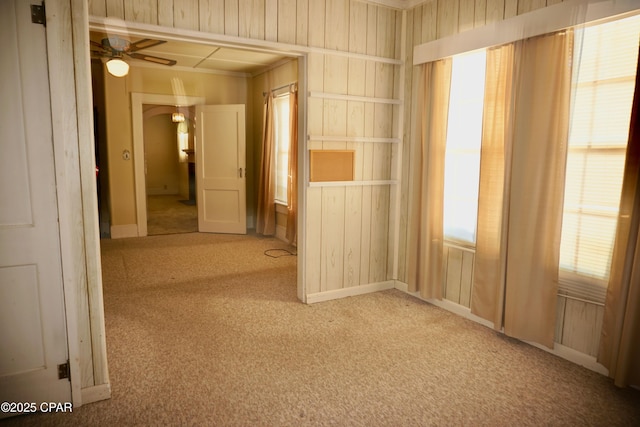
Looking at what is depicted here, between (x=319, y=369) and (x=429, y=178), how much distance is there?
6.26 feet

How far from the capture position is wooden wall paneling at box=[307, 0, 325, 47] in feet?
11.8

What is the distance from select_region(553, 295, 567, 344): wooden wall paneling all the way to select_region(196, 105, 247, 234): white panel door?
5058 mm

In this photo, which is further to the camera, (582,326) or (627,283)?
(582,326)

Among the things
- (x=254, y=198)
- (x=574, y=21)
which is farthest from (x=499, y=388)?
(x=254, y=198)

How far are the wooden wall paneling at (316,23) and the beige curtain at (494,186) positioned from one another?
4.66 feet

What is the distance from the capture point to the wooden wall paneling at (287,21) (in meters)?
3.46

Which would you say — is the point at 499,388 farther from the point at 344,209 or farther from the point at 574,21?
the point at 574,21

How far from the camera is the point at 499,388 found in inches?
98.3

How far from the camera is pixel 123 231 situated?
663cm

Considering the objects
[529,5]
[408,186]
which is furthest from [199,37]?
[529,5]

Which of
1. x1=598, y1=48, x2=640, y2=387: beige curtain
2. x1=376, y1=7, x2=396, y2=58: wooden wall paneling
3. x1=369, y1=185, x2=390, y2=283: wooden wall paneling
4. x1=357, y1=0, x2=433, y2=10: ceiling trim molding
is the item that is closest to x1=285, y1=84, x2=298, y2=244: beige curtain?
x1=369, y1=185, x2=390, y2=283: wooden wall paneling

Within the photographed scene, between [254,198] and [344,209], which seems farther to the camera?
[254,198]

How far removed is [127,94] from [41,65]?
4883 mm

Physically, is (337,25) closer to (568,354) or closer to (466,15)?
→ (466,15)
